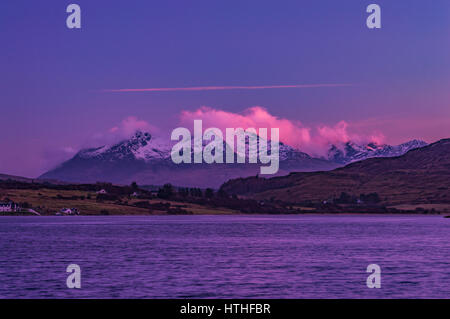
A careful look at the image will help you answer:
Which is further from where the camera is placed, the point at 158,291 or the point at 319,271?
the point at 319,271

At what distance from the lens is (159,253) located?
367 ft

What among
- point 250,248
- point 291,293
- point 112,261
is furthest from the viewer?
point 250,248

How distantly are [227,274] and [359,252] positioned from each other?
135ft

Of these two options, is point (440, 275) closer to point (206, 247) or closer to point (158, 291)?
point (158, 291)

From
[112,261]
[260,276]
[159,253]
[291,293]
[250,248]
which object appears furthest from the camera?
[250,248]

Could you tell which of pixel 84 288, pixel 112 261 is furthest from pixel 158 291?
pixel 112 261

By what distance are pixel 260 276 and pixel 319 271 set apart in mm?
8619

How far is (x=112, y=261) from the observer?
97.4 meters
